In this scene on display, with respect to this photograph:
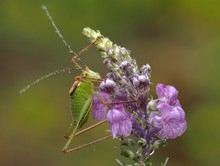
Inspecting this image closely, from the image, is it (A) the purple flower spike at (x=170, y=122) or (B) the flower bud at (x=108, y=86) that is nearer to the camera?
(A) the purple flower spike at (x=170, y=122)

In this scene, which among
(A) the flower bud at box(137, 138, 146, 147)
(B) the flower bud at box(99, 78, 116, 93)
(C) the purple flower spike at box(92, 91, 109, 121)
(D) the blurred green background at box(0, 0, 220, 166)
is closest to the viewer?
(A) the flower bud at box(137, 138, 146, 147)

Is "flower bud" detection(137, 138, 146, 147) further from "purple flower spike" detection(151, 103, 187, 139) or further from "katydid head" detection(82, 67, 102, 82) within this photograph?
"katydid head" detection(82, 67, 102, 82)

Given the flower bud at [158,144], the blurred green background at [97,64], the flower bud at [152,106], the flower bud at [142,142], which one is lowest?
the blurred green background at [97,64]

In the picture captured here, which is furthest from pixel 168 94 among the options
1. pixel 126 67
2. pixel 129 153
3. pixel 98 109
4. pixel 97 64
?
pixel 97 64

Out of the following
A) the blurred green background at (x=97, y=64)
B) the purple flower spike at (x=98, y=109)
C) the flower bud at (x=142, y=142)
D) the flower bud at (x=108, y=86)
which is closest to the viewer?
Result: the flower bud at (x=142, y=142)

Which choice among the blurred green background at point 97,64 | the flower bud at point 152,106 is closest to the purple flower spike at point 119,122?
the flower bud at point 152,106

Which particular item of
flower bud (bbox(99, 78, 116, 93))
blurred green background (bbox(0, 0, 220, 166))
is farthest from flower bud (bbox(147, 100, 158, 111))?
blurred green background (bbox(0, 0, 220, 166))

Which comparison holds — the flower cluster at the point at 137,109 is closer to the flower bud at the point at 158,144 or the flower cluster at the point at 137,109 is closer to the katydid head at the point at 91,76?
the flower bud at the point at 158,144

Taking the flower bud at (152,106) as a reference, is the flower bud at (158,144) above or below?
below

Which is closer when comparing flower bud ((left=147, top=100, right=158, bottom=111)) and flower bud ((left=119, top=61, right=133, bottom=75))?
flower bud ((left=119, top=61, right=133, bottom=75))

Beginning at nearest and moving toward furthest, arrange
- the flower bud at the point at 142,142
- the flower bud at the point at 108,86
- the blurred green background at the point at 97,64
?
the flower bud at the point at 142,142 → the flower bud at the point at 108,86 → the blurred green background at the point at 97,64
